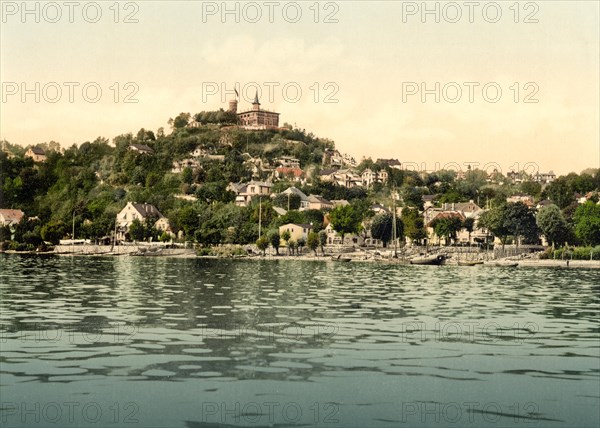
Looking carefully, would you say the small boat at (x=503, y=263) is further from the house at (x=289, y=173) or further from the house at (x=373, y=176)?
the house at (x=373, y=176)

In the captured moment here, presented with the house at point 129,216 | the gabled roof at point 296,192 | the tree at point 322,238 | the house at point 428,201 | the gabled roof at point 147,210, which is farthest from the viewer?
the house at point 428,201

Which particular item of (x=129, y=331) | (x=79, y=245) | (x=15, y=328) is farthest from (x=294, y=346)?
(x=79, y=245)

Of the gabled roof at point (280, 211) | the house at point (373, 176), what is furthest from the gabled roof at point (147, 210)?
the house at point (373, 176)

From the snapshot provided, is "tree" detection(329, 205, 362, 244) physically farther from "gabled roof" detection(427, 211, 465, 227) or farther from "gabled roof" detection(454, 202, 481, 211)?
"gabled roof" detection(454, 202, 481, 211)

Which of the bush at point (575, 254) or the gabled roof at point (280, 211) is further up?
the gabled roof at point (280, 211)

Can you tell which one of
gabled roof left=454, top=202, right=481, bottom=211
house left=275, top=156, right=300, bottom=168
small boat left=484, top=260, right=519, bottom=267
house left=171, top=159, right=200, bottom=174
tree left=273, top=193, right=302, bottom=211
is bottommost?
small boat left=484, top=260, right=519, bottom=267

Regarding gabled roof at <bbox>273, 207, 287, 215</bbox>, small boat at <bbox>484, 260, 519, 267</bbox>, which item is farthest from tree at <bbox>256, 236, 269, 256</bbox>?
small boat at <bbox>484, 260, 519, 267</bbox>
